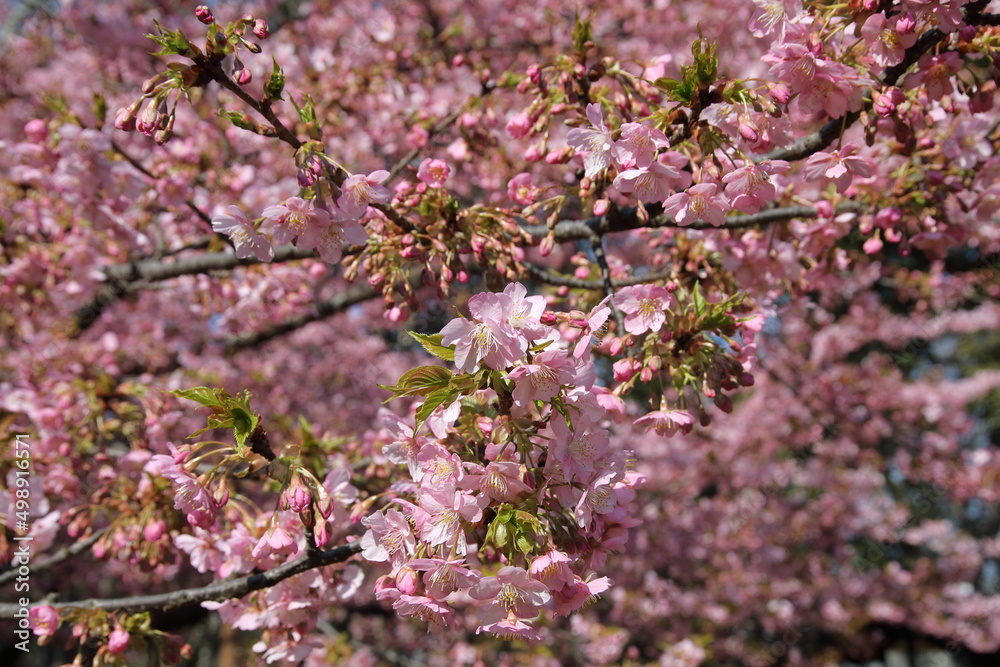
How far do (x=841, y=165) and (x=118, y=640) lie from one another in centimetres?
276

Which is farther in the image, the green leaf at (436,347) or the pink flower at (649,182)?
the pink flower at (649,182)

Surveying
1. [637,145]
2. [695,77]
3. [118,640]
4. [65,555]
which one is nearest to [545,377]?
[637,145]

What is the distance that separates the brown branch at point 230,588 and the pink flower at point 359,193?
0.95 m

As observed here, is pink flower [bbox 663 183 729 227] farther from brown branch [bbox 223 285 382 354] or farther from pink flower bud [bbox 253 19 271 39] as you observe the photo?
brown branch [bbox 223 285 382 354]

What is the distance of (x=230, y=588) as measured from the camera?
1853mm

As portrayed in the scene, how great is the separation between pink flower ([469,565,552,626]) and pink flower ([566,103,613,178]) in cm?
114

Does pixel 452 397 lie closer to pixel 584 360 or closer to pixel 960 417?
pixel 584 360

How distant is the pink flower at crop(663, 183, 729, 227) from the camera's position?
1.70 metres

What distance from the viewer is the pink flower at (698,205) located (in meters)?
1.70

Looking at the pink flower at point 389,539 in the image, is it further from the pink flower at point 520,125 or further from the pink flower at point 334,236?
the pink flower at point 520,125

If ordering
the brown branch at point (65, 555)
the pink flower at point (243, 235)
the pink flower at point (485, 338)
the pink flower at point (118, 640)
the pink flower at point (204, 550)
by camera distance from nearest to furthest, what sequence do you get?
the pink flower at point (485, 338), the pink flower at point (243, 235), the pink flower at point (118, 640), the pink flower at point (204, 550), the brown branch at point (65, 555)

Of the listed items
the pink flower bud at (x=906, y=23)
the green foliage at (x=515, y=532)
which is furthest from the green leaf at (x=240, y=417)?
the pink flower bud at (x=906, y=23)

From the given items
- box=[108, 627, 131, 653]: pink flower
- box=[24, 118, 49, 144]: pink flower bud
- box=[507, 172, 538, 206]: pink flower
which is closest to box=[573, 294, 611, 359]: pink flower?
box=[507, 172, 538, 206]: pink flower

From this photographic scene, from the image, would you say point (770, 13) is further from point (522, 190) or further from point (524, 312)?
point (524, 312)
